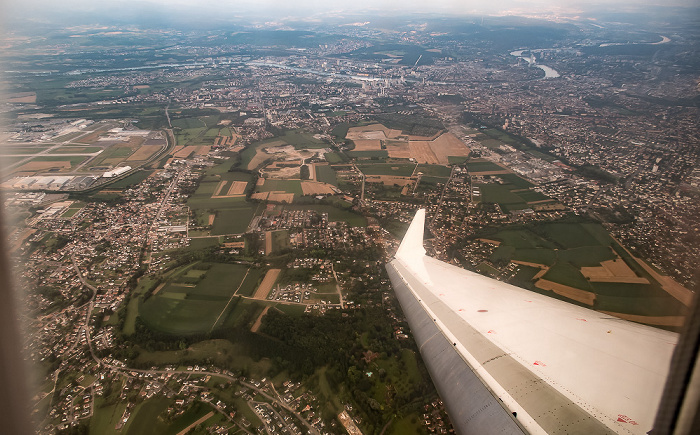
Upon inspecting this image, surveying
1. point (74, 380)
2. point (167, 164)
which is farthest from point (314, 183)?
point (74, 380)

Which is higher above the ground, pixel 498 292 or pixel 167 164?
pixel 498 292

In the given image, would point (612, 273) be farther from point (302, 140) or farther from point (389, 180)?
point (302, 140)

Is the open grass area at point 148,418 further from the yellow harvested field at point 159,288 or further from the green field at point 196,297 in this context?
the yellow harvested field at point 159,288

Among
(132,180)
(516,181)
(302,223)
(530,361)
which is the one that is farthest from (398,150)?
(530,361)

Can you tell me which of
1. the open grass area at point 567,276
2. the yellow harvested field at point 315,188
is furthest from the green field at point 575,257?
the yellow harvested field at point 315,188

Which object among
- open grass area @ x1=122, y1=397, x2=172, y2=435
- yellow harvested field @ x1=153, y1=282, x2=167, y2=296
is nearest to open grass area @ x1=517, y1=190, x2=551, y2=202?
yellow harvested field @ x1=153, y1=282, x2=167, y2=296

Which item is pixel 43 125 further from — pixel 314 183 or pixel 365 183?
pixel 365 183

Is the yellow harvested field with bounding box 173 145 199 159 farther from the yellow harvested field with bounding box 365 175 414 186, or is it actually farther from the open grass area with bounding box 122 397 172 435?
the open grass area with bounding box 122 397 172 435
